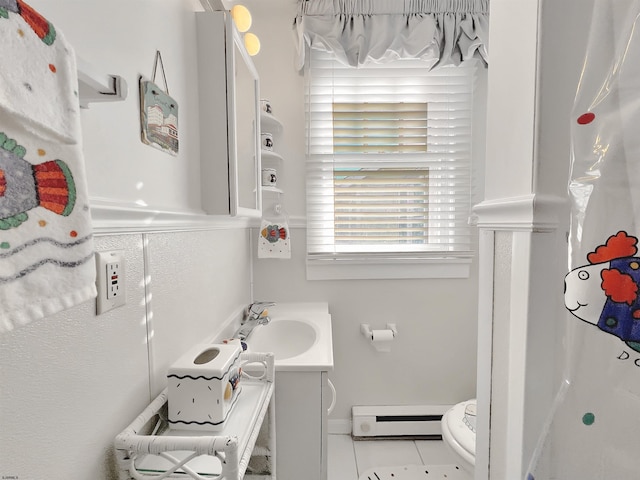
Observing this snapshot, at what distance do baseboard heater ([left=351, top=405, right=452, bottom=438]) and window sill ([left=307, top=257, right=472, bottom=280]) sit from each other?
785 mm

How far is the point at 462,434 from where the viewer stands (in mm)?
1335

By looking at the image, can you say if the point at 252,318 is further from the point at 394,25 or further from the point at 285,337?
the point at 394,25

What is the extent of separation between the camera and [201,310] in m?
1.15

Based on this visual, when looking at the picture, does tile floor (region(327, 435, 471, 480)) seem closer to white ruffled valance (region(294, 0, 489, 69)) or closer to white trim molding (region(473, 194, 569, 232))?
white trim molding (region(473, 194, 569, 232))

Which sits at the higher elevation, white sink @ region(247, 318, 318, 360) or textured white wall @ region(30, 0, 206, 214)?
textured white wall @ region(30, 0, 206, 214)

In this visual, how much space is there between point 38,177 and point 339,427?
2083mm

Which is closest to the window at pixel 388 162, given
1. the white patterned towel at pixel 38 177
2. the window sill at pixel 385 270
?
the window sill at pixel 385 270

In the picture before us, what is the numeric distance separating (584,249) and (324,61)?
1.76 m

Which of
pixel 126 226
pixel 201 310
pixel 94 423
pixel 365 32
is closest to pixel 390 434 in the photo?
pixel 201 310

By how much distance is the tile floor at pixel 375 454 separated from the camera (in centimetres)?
173

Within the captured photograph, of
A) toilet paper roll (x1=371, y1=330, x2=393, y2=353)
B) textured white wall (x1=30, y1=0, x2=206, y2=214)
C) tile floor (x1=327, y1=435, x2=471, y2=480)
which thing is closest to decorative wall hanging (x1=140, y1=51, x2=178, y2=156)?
textured white wall (x1=30, y1=0, x2=206, y2=214)

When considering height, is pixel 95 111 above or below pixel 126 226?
above

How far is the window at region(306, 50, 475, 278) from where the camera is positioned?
193 cm

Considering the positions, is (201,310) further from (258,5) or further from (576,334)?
(258,5)
